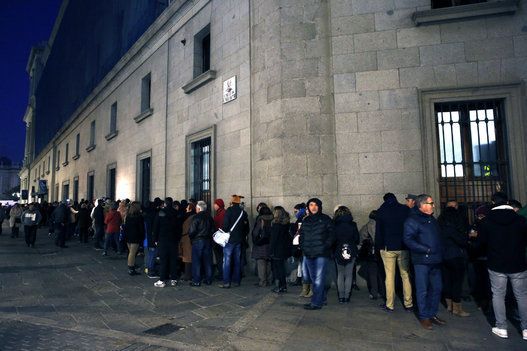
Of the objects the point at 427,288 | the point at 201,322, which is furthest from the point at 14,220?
the point at 427,288

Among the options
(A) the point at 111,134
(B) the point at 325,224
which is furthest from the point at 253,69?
(A) the point at 111,134

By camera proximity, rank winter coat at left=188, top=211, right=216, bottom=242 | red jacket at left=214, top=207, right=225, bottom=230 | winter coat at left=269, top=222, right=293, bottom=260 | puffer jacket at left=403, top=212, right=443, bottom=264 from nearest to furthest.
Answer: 1. puffer jacket at left=403, top=212, right=443, bottom=264
2. winter coat at left=269, top=222, right=293, bottom=260
3. winter coat at left=188, top=211, right=216, bottom=242
4. red jacket at left=214, top=207, right=225, bottom=230

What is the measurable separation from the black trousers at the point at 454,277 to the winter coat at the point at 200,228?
418cm

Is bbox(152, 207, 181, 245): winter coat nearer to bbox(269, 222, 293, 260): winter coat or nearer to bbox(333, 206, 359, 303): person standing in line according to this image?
bbox(269, 222, 293, 260): winter coat

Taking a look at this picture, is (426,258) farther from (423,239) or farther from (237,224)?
(237,224)

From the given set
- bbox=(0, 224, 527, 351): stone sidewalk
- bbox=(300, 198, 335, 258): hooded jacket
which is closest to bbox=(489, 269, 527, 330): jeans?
bbox=(0, 224, 527, 351): stone sidewalk

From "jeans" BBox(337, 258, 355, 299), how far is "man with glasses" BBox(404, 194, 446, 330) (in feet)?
4.26

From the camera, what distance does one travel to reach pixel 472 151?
697 cm

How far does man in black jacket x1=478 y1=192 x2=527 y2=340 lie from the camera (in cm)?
415

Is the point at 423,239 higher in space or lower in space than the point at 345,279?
higher

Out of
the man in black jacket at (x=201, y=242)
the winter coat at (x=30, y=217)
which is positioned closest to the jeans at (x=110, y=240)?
the winter coat at (x=30, y=217)

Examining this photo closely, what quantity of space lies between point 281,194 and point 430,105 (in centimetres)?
346

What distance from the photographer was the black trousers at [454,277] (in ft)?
16.6

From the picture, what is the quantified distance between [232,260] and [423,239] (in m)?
3.85
